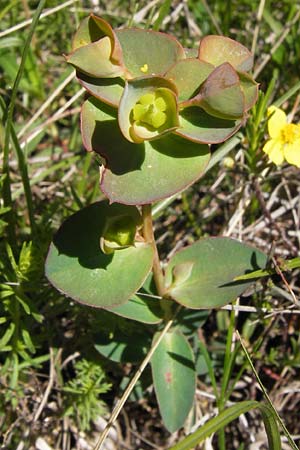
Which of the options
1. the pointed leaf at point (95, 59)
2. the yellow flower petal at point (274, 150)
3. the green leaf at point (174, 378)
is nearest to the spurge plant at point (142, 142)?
the pointed leaf at point (95, 59)

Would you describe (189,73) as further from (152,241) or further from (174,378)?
(174,378)

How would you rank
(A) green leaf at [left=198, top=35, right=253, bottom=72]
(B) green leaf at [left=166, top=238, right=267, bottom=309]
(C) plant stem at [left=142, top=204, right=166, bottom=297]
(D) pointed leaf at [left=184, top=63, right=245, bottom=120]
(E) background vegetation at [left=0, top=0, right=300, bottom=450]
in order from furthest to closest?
(E) background vegetation at [left=0, top=0, right=300, bottom=450] → (B) green leaf at [left=166, top=238, right=267, bottom=309] → (C) plant stem at [left=142, top=204, right=166, bottom=297] → (A) green leaf at [left=198, top=35, right=253, bottom=72] → (D) pointed leaf at [left=184, top=63, right=245, bottom=120]

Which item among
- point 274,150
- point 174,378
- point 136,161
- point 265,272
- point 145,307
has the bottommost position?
point 174,378

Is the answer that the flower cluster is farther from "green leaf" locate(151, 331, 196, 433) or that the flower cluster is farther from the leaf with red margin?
"green leaf" locate(151, 331, 196, 433)

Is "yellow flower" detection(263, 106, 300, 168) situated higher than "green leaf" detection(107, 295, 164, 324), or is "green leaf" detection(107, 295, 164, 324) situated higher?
"yellow flower" detection(263, 106, 300, 168)

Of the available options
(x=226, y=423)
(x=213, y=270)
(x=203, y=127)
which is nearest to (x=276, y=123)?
(x=213, y=270)

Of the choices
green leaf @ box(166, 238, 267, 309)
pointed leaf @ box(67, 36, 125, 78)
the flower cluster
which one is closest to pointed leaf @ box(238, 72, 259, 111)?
the flower cluster

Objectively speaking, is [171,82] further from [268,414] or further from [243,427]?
[243,427]
